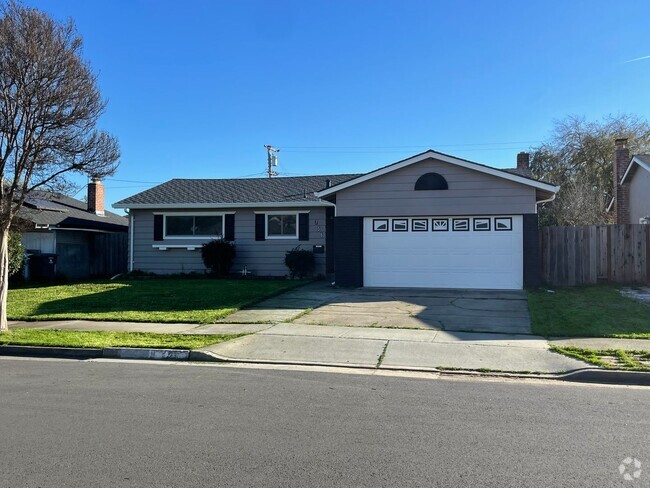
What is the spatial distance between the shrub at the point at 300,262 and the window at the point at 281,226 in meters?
1.10

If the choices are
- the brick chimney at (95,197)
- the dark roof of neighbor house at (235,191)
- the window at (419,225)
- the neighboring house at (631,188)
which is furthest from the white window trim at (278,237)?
the neighboring house at (631,188)

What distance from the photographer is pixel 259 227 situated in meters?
20.4

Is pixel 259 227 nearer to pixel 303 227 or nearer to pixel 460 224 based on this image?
pixel 303 227

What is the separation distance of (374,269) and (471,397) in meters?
10.5

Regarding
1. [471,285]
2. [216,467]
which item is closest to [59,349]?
[216,467]

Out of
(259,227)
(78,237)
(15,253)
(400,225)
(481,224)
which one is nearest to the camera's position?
(481,224)

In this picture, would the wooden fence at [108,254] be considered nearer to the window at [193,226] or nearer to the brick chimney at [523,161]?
the window at [193,226]

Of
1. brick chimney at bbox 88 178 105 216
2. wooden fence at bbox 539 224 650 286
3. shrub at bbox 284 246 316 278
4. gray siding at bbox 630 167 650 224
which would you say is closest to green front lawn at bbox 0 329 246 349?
shrub at bbox 284 246 316 278

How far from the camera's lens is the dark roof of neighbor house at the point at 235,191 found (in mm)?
20656

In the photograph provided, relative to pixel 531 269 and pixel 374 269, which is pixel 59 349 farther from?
pixel 531 269

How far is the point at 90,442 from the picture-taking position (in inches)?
184

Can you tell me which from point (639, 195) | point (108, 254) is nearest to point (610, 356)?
point (639, 195)

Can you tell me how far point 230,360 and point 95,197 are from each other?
69.4 feet

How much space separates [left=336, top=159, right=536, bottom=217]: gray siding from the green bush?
1186cm
